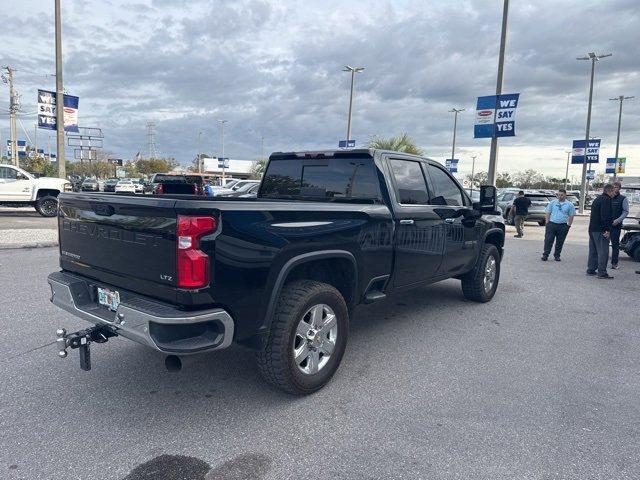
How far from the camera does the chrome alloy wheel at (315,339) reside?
11.6 feet

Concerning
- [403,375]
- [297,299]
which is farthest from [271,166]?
[403,375]

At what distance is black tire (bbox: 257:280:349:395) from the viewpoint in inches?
131

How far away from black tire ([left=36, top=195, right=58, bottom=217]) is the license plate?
52.3ft

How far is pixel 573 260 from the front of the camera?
11336 mm

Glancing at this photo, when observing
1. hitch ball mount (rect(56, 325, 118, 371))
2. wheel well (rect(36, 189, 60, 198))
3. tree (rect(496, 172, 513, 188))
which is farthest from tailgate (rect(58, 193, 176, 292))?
tree (rect(496, 172, 513, 188))

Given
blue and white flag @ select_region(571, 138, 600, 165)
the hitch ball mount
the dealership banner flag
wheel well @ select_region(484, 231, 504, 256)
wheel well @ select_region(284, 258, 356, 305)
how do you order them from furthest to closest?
blue and white flag @ select_region(571, 138, 600, 165) < the dealership banner flag < wheel well @ select_region(484, 231, 504, 256) < wheel well @ select_region(284, 258, 356, 305) < the hitch ball mount

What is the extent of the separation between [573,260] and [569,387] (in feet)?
27.6

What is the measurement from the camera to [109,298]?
3404 mm

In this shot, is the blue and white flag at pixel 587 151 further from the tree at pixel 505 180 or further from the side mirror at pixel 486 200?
the tree at pixel 505 180

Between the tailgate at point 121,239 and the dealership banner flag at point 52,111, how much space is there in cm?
1718

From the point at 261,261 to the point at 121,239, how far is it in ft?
3.21

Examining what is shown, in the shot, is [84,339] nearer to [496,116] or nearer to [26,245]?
[26,245]

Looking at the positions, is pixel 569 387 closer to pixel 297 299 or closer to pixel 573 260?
pixel 297 299

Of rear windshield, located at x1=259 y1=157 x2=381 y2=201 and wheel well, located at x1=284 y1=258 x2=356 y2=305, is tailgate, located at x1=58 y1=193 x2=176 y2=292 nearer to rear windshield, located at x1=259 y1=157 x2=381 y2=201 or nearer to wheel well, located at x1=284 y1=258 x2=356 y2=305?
wheel well, located at x1=284 y1=258 x2=356 y2=305
